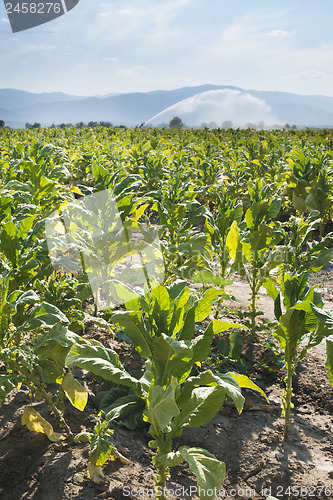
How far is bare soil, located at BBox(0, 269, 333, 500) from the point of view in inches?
76.8

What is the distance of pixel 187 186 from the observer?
14.7ft

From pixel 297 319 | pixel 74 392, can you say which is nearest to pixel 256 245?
pixel 297 319

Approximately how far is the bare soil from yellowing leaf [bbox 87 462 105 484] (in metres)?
0.04

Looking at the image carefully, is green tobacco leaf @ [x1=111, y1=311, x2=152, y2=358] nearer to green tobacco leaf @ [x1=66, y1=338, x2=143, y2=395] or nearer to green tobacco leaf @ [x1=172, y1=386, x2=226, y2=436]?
green tobacco leaf @ [x1=66, y1=338, x2=143, y2=395]

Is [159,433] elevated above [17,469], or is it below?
above

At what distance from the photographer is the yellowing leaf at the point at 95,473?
192 cm

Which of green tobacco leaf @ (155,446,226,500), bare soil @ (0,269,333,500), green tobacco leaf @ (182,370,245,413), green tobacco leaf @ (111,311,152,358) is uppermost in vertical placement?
green tobacco leaf @ (111,311,152,358)

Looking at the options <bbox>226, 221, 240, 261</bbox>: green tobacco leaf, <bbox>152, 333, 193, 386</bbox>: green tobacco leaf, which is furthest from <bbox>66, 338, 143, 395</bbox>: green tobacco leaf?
<bbox>226, 221, 240, 261</bbox>: green tobacco leaf

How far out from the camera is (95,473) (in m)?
1.93

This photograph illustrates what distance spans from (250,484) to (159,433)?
0.69 metres

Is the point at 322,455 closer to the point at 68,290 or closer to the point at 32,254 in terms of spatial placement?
the point at 68,290

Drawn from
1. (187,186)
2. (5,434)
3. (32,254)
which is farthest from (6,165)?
(5,434)

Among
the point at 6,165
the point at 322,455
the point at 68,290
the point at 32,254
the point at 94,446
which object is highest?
the point at 6,165

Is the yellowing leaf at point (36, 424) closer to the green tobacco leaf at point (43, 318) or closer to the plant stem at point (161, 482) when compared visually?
the green tobacco leaf at point (43, 318)
